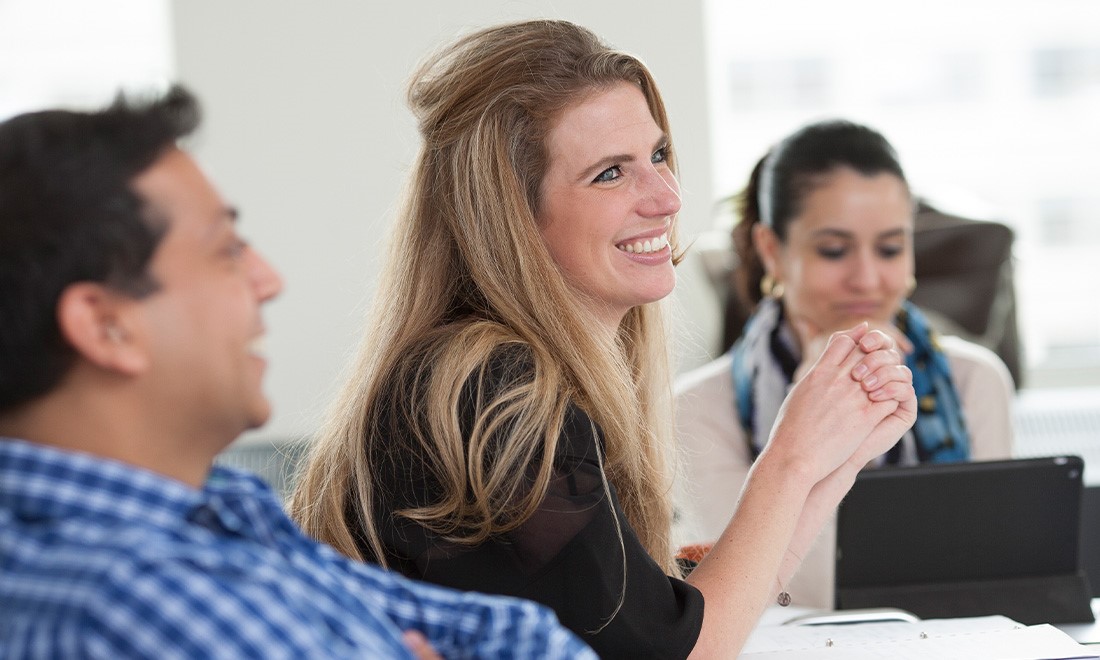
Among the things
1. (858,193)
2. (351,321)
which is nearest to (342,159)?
(351,321)

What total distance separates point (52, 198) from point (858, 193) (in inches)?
68.2

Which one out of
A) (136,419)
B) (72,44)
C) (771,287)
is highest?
(72,44)

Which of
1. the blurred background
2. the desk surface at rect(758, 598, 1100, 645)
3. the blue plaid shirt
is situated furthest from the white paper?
the blurred background

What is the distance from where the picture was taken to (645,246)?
1.55 metres

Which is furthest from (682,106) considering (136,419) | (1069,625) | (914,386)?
(136,419)

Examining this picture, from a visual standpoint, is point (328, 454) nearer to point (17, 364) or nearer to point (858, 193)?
point (17, 364)

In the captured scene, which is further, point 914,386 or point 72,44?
point 72,44

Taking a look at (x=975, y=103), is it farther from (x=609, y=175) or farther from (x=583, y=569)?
(x=583, y=569)

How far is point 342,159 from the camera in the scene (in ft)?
14.0

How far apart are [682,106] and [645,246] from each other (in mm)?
2801

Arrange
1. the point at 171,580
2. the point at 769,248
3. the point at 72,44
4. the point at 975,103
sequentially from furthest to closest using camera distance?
1. the point at 72,44
2. the point at 975,103
3. the point at 769,248
4. the point at 171,580

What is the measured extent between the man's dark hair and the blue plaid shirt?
61 millimetres

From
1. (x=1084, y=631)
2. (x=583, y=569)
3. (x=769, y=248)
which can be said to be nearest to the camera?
(x=583, y=569)

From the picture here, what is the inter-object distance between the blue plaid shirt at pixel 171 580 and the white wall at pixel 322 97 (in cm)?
A: 337
